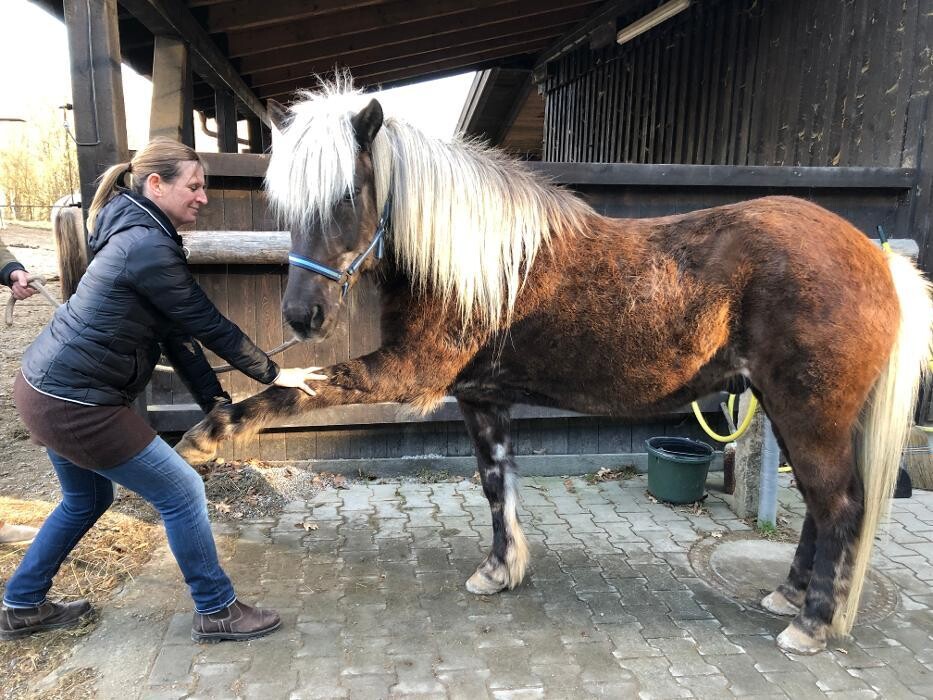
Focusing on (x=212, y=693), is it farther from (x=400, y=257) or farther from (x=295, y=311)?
(x=400, y=257)

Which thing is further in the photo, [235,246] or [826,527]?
[235,246]

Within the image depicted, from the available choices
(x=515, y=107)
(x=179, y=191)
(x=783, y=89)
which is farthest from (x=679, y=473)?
(x=515, y=107)

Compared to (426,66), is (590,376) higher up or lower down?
lower down

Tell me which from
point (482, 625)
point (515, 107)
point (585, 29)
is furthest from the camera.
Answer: point (515, 107)

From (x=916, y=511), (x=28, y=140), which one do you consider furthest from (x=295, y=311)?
(x=28, y=140)

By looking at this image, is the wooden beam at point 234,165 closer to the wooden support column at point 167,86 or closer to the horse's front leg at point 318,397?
the wooden support column at point 167,86

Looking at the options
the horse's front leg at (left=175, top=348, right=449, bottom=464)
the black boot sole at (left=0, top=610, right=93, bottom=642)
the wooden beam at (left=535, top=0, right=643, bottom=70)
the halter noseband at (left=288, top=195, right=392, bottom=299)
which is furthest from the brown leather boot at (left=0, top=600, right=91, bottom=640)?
the wooden beam at (left=535, top=0, right=643, bottom=70)

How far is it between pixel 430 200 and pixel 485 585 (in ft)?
5.89

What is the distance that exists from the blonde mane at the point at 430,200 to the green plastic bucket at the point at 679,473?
6.73 feet

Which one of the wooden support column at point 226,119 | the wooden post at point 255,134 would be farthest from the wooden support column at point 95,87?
the wooden post at point 255,134

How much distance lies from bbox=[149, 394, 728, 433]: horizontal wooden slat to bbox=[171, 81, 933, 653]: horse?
57.9 inches

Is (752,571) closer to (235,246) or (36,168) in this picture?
(235,246)

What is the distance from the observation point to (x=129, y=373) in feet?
6.86

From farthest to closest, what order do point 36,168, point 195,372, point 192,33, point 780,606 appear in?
1. point 36,168
2. point 192,33
3. point 780,606
4. point 195,372
